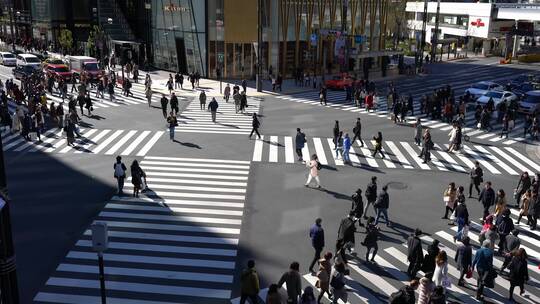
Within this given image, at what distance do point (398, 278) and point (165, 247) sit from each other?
6.83m

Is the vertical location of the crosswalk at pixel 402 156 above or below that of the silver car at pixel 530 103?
below

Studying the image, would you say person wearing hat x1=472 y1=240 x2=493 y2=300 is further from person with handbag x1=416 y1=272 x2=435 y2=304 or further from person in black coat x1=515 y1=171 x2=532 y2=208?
person in black coat x1=515 y1=171 x2=532 y2=208

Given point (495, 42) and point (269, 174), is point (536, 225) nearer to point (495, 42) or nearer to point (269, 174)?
point (269, 174)

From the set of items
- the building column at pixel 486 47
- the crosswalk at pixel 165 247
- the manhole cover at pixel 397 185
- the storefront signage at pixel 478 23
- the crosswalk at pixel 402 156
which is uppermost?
the storefront signage at pixel 478 23

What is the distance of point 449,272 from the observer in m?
15.1

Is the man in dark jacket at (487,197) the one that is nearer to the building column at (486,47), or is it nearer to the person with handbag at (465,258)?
the person with handbag at (465,258)

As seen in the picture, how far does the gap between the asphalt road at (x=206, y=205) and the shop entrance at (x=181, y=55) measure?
21609 mm

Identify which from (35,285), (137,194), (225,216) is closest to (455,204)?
(225,216)

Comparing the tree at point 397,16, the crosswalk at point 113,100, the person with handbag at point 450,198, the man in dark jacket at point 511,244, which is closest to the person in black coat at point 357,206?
the person with handbag at point 450,198

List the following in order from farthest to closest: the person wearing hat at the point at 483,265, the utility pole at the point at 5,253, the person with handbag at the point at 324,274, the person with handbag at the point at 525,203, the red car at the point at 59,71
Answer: the red car at the point at 59,71 → the person with handbag at the point at 525,203 → the person wearing hat at the point at 483,265 → the person with handbag at the point at 324,274 → the utility pole at the point at 5,253

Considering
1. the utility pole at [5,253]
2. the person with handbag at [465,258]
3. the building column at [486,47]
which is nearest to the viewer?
the utility pole at [5,253]

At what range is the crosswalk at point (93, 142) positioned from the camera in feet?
87.5

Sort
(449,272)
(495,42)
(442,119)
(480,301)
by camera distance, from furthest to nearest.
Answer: (495,42), (442,119), (449,272), (480,301)

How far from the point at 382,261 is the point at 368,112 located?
23225 mm
